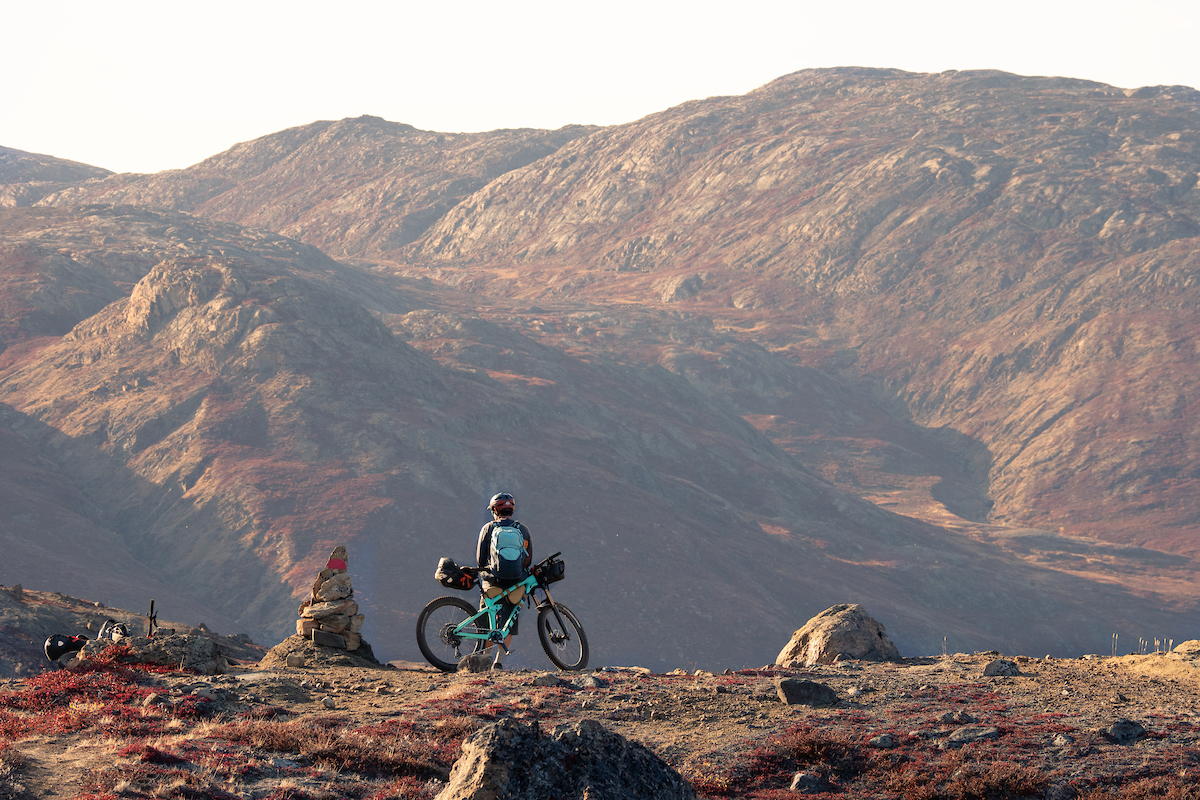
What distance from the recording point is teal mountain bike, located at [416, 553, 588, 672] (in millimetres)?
13281

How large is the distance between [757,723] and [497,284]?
14886 centimetres

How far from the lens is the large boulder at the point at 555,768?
7.09 meters

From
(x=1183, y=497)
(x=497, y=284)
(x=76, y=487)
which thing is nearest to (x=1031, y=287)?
(x=1183, y=497)

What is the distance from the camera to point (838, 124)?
177625 mm

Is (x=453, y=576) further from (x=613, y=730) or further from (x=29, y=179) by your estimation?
(x=29, y=179)

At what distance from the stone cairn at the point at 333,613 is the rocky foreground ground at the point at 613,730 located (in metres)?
0.92

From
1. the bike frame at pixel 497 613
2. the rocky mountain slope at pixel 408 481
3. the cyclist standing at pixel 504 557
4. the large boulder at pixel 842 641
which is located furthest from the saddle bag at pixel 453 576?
the rocky mountain slope at pixel 408 481

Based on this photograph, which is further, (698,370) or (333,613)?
(698,370)

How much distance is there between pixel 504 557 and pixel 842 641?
Result: 6939mm

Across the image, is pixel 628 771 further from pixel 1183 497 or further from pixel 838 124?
pixel 838 124

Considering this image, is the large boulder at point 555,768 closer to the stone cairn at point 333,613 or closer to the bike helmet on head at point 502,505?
the bike helmet on head at point 502,505

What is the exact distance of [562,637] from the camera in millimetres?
14164

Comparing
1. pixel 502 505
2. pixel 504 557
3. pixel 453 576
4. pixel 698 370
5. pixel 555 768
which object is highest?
pixel 698 370

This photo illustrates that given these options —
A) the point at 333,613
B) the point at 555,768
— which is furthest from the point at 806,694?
the point at 333,613
